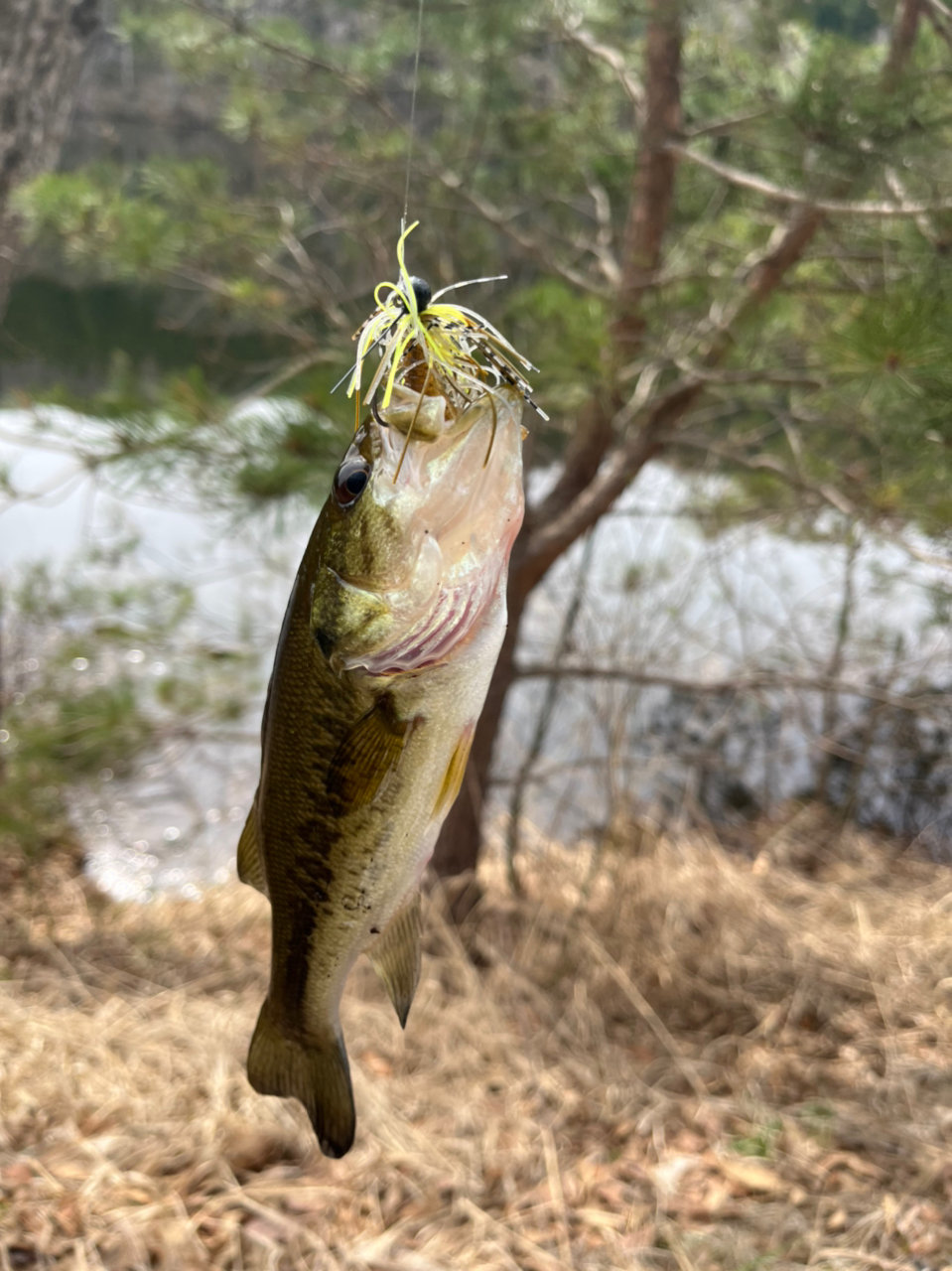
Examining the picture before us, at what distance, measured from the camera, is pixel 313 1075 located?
0.90 metres

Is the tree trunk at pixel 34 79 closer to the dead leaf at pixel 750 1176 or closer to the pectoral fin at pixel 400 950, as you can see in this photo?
the pectoral fin at pixel 400 950

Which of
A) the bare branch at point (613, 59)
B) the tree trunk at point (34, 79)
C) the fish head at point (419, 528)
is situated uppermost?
the bare branch at point (613, 59)

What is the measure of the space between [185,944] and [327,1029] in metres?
2.88

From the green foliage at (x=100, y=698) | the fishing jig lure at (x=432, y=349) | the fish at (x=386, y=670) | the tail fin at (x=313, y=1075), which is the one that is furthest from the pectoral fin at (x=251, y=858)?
the green foliage at (x=100, y=698)

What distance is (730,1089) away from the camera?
2.63 metres

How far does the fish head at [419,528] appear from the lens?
688mm

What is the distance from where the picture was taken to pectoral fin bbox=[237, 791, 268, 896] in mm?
883

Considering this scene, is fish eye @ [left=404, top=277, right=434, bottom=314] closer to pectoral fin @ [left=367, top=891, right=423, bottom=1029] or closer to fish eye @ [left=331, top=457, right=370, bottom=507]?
fish eye @ [left=331, top=457, right=370, bottom=507]

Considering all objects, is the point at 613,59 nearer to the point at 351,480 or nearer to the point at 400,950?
the point at 351,480

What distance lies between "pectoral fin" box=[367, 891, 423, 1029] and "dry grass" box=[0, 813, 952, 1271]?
1297 millimetres

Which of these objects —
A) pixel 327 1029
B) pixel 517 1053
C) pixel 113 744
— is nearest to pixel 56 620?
pixel 113 744

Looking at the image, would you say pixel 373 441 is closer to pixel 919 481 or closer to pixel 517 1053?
pixel 919 481

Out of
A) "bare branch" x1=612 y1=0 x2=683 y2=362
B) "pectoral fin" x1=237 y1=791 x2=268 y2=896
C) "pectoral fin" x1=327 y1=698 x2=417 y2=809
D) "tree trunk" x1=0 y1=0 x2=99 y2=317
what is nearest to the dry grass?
"pectoral fin" x1=237 y1=791 x2=268 y2=896

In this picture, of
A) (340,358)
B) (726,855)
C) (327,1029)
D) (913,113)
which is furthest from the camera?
(726,855)
